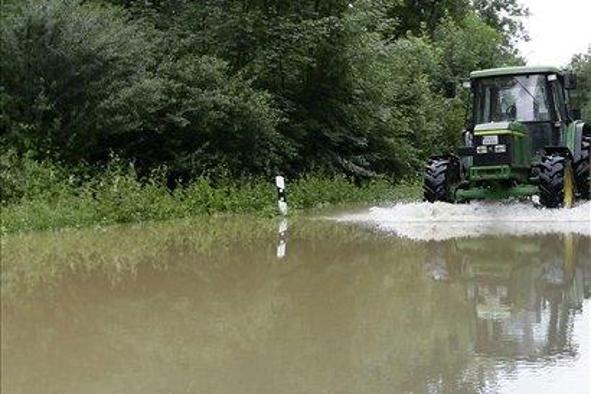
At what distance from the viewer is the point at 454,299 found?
7773mm

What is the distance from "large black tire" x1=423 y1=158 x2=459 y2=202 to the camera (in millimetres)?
16312

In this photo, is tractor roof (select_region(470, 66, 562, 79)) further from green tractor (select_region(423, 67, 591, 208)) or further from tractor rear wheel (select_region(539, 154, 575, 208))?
tractor rear wheel (select_region(539, 154, 575, 208))

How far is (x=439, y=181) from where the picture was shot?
1631 cm

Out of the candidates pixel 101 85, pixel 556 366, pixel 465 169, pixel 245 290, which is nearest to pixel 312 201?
pixel 465 169

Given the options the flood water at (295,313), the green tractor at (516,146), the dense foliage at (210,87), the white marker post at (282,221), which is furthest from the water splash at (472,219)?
the dense foliage at (210,87)

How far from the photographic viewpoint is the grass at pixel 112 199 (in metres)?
12.8

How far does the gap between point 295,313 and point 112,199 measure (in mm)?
7601

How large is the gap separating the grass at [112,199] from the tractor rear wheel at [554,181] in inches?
193

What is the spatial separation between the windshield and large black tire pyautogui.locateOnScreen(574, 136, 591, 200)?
4.93 feet

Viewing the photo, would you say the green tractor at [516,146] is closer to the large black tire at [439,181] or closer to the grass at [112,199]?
the large black tire at [439,181]

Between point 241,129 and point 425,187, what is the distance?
422cm

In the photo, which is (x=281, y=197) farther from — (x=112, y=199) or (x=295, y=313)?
(x=295, y=313)

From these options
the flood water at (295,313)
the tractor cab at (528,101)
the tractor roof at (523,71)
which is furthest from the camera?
the tractor cab at (528,101)

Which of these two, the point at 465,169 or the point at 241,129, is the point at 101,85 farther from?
the point at 465,169
